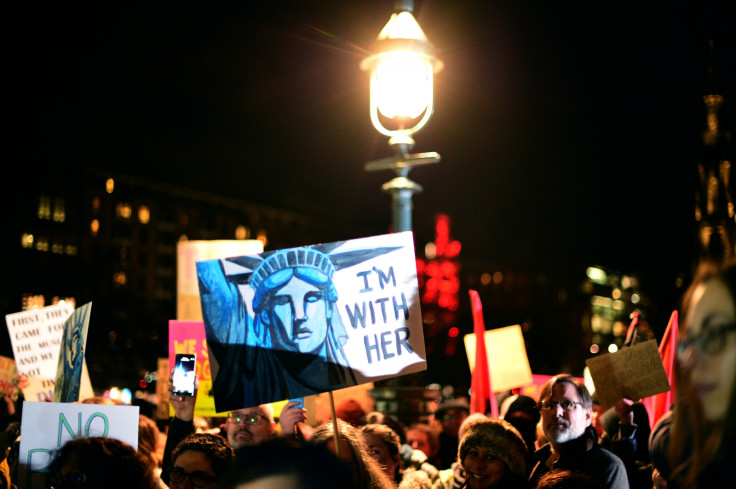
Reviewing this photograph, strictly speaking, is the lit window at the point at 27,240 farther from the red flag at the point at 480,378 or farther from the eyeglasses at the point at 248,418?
the eyeglasses at the point at 248,418

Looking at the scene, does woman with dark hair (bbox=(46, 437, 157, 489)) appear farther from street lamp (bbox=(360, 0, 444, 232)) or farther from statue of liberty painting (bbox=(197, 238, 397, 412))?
street lamp (bbox=(360, 0, 444, 232))

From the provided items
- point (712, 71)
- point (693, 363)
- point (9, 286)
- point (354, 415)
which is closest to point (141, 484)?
point (693, 363)

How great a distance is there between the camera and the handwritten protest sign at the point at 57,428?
4652 mm

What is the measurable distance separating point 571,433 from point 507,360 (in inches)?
136

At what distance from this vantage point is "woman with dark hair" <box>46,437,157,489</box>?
3.23 metres

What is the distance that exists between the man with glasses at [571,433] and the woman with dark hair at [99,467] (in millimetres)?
2395

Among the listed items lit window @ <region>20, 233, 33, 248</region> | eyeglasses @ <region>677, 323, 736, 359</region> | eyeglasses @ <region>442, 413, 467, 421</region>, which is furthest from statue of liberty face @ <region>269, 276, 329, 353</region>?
lit window @ <region>20, 233, 33, 248</region>

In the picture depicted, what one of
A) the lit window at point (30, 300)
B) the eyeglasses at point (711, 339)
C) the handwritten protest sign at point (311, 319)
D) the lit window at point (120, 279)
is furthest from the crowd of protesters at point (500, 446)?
the lit window at point (120, 279)

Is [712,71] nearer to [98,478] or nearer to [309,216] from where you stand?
[98,478]

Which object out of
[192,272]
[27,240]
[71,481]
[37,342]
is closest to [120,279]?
[27,240]

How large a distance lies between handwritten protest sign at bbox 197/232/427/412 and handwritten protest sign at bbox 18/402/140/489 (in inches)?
25.7

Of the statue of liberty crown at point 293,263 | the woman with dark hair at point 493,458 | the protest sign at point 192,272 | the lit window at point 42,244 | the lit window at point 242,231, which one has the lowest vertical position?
the woman with dark hair at point 493,458

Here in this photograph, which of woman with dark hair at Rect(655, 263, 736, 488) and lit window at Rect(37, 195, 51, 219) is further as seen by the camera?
lit window at Rect(37, 195, 51, 219)

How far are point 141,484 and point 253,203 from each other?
9798cm
